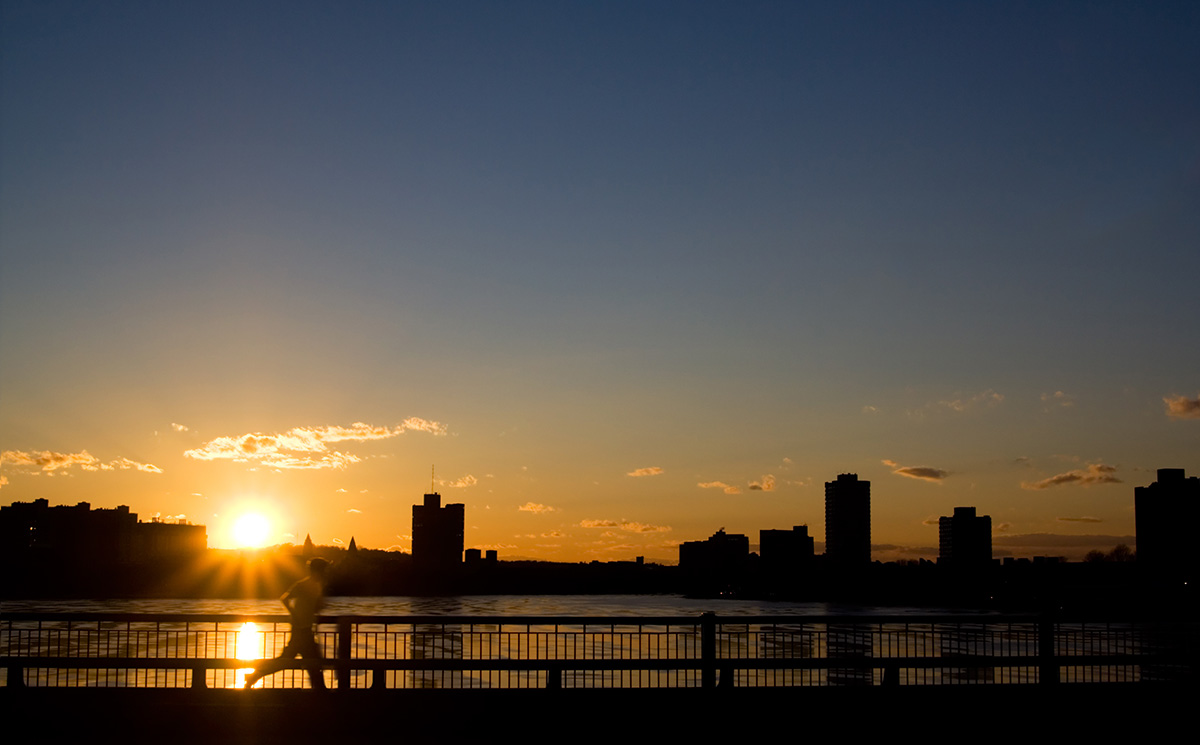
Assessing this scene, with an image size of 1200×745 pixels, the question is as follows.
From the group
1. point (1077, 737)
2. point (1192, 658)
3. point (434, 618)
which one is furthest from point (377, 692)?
point (1192, 658)

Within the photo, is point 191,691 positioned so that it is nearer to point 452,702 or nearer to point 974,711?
point 452,702

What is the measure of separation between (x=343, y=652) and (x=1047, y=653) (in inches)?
414

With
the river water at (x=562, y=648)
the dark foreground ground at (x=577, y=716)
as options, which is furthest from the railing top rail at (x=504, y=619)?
the dark foreground ground at (x=577, y=716)

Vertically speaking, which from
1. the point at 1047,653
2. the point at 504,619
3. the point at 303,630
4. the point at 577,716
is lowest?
the point at 577,716

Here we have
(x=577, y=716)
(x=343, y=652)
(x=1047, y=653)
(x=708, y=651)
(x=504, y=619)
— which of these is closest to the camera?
(x=577, y=716)

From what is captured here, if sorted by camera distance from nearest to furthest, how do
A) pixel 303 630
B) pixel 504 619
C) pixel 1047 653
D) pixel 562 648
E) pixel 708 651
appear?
pixel 303 630 < pixel 708 651 < pixel 1047 653 < pixel 504 619 < pixel 562 648

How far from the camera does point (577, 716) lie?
14.6m

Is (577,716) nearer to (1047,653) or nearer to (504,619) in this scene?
(504,619)

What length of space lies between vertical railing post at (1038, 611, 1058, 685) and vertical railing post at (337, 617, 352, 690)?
401 inches

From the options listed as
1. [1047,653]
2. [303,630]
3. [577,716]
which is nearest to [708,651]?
[577,716]

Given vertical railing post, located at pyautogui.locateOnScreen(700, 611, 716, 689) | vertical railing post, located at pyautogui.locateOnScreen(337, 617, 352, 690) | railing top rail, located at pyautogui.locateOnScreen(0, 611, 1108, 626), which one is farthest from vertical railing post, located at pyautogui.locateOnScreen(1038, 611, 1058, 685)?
vertical railing post, located at pyautogui.locateOnScreen(337, 617, 352, 690)

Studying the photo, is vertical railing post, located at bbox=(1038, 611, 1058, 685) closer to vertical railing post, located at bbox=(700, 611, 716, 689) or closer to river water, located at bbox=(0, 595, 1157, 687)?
river water, located at bbox=(0, 595, 1157, 687)

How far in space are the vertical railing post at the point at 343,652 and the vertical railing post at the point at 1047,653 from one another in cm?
1018

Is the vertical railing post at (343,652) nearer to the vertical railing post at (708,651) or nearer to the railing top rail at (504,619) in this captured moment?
the railing top rail at (504,619)
